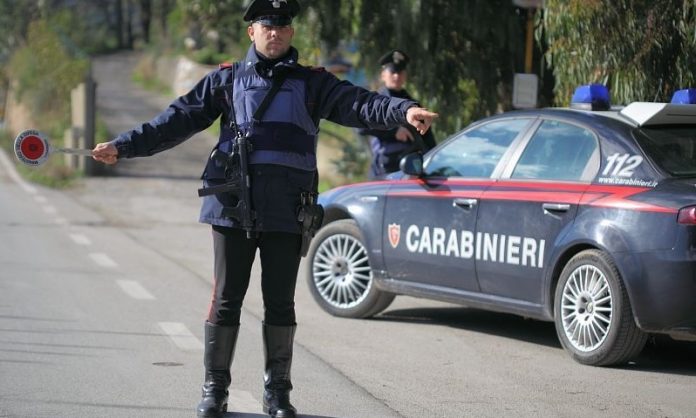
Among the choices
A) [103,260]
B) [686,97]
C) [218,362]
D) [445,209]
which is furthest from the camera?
[103,260]

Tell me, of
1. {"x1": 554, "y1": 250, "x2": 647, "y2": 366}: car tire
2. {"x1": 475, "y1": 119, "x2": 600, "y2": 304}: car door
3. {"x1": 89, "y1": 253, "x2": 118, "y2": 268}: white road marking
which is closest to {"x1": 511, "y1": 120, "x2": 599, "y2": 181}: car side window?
{"x1": 475, "y1": 119, "x2": 600, "y2": 304}: car door

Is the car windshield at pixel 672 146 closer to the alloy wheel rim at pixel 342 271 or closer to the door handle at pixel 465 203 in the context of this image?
the door handle at pixel 465 203

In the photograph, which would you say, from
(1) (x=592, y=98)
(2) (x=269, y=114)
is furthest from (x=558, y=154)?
(2) (x=269, y=114)

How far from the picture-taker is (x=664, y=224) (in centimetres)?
676

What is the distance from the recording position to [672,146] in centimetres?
738

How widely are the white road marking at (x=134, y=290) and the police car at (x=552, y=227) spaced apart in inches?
56.7

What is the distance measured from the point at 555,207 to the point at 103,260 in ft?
19.0

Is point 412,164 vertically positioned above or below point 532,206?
above

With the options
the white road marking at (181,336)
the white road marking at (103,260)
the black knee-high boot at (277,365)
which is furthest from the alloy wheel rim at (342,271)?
the black knee-high boot at (277,365)

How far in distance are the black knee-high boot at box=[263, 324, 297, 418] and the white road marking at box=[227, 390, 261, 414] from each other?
225 millimetres

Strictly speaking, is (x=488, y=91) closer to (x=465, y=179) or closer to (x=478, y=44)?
(x=478, y=44)

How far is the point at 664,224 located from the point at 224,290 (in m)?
2.49

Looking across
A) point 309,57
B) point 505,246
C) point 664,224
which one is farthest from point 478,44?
point 664,224

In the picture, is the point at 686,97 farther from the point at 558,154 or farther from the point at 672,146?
the point at 558,154
